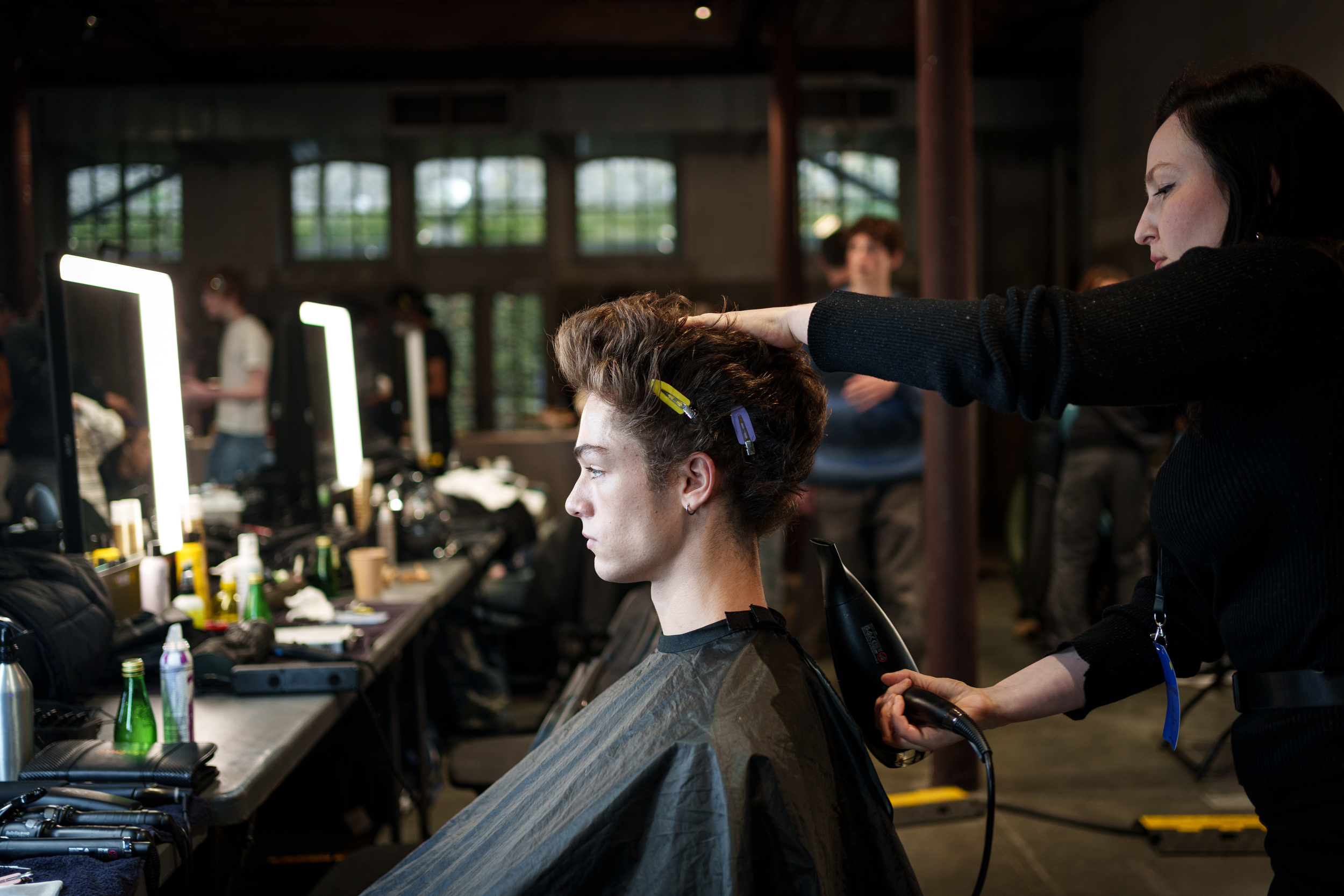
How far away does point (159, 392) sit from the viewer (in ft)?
6.66

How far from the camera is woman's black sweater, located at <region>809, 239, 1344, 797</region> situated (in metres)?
0.88

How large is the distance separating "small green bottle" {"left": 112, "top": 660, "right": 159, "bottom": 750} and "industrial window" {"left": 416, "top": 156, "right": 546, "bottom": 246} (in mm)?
8477

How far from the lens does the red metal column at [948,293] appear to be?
2.88 metres

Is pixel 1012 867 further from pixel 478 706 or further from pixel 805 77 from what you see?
pixel 805 77

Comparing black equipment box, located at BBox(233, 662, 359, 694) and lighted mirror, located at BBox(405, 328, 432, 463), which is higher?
lighted mirror, located at BBox(405, 328, 432, 463)

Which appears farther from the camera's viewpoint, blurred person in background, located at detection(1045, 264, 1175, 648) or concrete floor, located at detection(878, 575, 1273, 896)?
blurred person in background, located at detection(1045, 264, 1175, 648)

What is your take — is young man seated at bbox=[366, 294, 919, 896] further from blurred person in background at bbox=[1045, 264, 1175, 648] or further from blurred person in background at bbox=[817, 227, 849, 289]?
blurred person in background at bbox=[1045, 264, 1175, 648]

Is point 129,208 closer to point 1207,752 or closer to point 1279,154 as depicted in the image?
point 1207,752

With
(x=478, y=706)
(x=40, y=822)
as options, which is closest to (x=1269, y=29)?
(x=40, y=822)

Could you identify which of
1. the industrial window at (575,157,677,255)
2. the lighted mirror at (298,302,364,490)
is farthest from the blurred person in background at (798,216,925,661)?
the industrial window at (575,157,677,255)

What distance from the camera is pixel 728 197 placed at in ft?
31.1

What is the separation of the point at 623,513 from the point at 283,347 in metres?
2.18

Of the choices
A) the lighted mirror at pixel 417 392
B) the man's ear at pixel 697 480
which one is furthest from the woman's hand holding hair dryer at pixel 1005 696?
the lighted mirror at pixel 417 392

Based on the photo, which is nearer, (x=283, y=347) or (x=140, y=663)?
(x=140, y=663)
